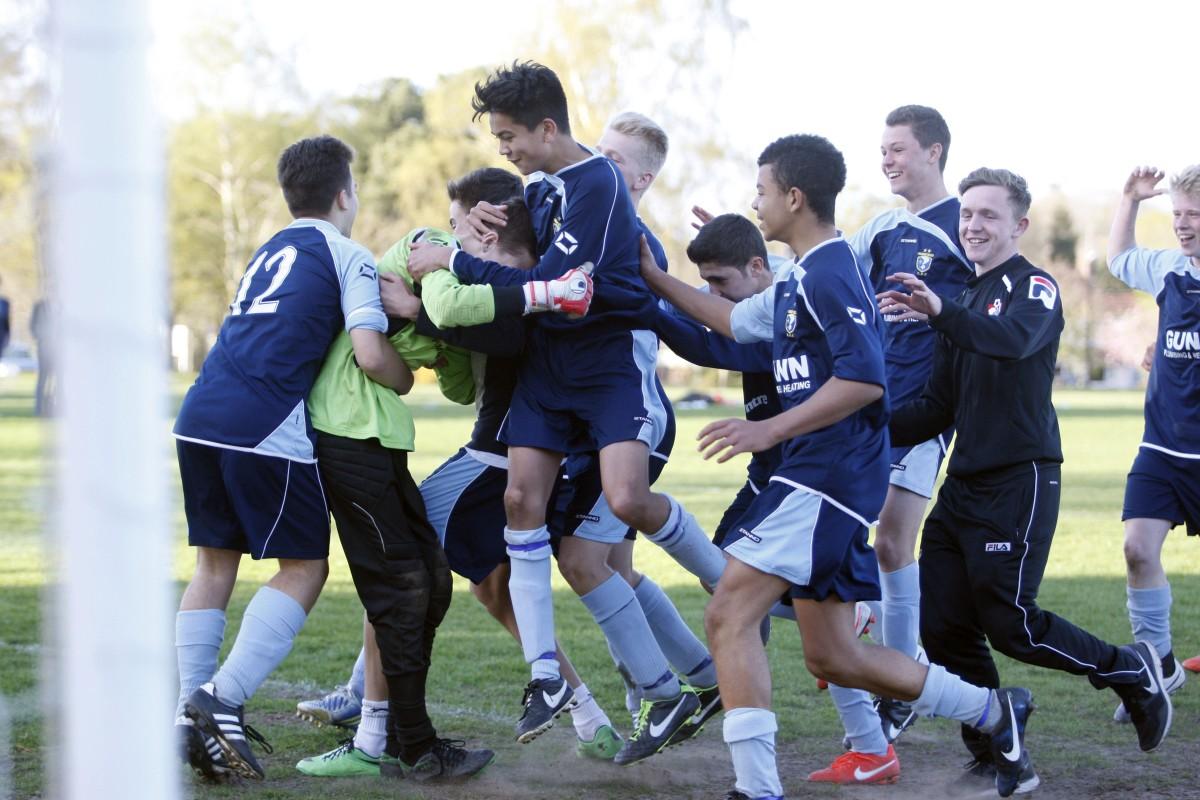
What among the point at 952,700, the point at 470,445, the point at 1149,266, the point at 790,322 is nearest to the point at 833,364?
the point at 790,322

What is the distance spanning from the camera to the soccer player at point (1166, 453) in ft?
18.7

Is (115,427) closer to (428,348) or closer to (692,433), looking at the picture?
(428,348)

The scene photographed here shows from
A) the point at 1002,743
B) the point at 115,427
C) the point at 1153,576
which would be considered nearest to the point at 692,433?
the point at 1153,576

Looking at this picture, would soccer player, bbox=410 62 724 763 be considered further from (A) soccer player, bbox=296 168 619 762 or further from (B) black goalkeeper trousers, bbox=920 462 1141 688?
(B) black goalkeeper trousers, bbox=920 462 1141 688

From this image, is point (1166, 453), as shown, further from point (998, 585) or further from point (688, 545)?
point (688, 545)

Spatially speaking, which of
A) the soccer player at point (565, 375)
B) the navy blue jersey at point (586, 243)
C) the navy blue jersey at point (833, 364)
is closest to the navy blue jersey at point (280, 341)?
the soccer player at point (565, 375)

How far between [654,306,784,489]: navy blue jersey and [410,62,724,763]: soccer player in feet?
0.76

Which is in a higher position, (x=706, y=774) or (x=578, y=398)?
(x=578, y=398)

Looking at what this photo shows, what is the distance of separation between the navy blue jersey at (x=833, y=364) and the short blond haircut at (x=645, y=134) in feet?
5.15

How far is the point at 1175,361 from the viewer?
5836 mm

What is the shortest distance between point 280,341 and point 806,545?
1830 millimetres

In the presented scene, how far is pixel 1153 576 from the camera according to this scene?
5.71 meters

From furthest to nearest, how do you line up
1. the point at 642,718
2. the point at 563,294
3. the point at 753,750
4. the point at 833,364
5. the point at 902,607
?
1. the point at 902,607
2. the point at 642,718
3. the point at 563,294
4. the point at 833,364
5. the point at 753,750

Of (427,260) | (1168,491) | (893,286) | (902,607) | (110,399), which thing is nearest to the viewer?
(110,399)
